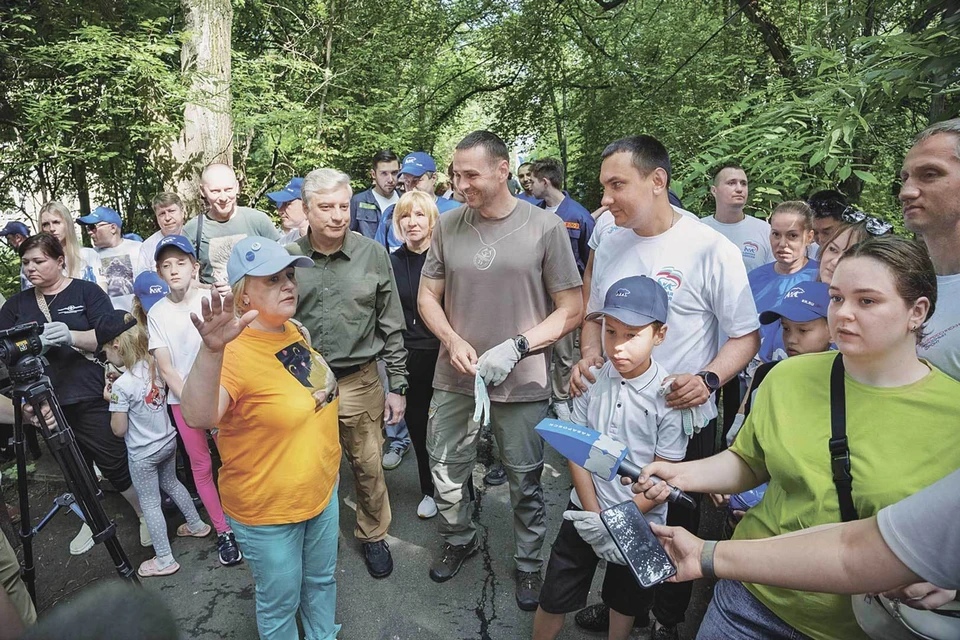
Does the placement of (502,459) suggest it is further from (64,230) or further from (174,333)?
(64,230)

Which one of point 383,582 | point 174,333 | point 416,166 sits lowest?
point 383,582

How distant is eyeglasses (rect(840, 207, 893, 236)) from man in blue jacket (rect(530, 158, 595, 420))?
5.95ft

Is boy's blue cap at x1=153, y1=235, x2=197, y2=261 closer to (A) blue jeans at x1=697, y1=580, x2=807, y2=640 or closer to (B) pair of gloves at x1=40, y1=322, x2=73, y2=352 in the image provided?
(B) pair of gloves at x1=40, y1=322, x2=73, y2=352

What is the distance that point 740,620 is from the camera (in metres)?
1.70

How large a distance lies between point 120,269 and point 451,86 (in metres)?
10.3

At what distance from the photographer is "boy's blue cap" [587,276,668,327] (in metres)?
2.17

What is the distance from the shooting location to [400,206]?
3.92m

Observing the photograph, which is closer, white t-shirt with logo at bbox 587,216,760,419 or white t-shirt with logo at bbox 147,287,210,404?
white t-shirt with logo at bbox 587,216,760,419

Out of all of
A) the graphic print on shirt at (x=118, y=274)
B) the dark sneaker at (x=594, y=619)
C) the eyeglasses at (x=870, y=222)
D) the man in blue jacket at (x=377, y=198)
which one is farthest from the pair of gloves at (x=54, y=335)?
the eyeglasses at (x=870, y=222)

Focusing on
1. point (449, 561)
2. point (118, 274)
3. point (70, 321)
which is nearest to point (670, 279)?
point (449, 561)

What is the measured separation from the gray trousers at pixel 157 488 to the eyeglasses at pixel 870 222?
4165mm

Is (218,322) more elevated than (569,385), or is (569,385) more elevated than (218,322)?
(218,322)

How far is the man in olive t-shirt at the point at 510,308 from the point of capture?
2930 millimetres

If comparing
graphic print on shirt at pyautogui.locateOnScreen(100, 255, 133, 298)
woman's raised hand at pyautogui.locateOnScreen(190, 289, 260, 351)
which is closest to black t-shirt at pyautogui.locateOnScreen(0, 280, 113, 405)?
graphic print on shirt at pyautogui.locateOnScreen(100, 255, 133, 298)
